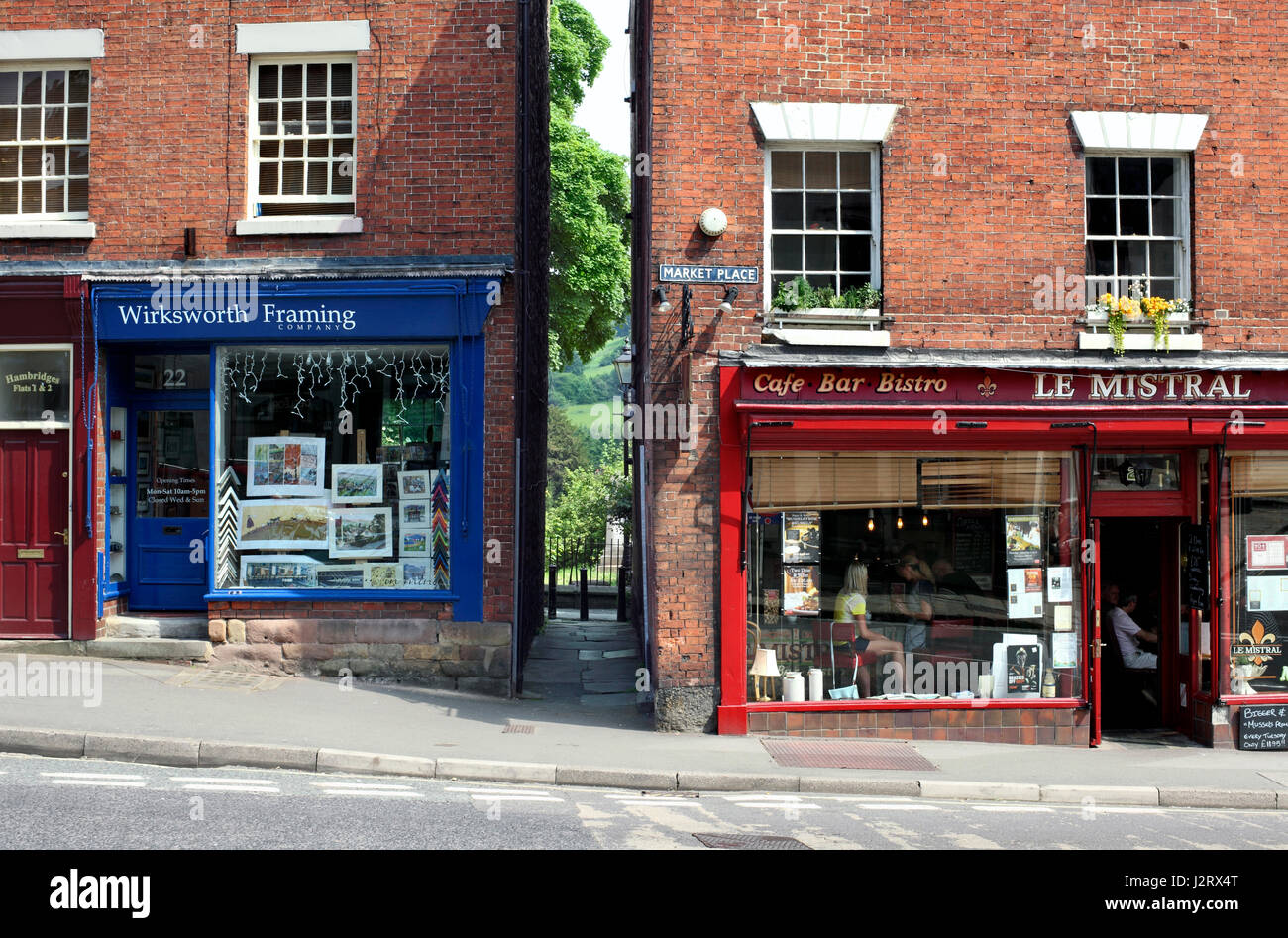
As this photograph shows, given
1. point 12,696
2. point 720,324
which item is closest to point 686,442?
point 720,324

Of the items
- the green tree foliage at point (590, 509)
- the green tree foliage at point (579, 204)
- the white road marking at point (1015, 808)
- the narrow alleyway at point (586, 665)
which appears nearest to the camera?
the white road marking at point (1015, 808)

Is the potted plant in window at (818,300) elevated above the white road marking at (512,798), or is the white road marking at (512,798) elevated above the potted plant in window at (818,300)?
the potted plant in window at (818,300)

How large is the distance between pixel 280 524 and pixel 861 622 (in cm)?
636

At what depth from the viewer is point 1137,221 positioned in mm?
11188

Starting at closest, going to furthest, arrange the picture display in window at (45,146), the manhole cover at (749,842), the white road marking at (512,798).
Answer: the manhole cover at (749,842) → the white road marking at (512,798) → the picture display in window at (45,146)

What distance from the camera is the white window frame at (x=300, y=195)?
11.6 meters

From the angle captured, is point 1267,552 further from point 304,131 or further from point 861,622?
point 304,131

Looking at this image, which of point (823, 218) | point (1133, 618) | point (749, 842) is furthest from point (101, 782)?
point (1133, 618)

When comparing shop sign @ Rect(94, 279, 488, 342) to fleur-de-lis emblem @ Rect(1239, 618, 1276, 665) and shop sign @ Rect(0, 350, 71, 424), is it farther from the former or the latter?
fleur-de-lis emblem @ Rect(1239, 618, 1276, 665)

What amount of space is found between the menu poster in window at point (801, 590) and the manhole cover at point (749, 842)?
3940 millimetres

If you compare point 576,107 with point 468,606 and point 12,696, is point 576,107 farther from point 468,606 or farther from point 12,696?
point 12,696

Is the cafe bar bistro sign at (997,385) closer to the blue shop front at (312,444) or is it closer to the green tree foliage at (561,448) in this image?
the blue shop front at (312,444)

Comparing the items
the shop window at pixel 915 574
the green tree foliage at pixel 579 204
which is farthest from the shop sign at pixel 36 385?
the green tree foliage at pixel 579 204

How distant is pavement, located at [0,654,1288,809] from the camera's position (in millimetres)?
8742
